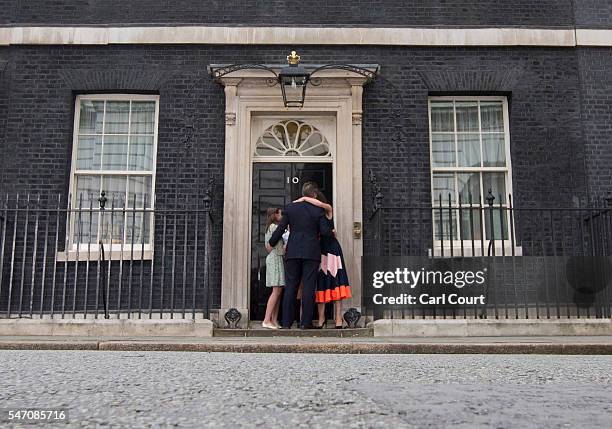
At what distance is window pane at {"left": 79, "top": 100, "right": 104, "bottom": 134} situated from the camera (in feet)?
33.3

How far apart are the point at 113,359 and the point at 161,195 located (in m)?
4.35

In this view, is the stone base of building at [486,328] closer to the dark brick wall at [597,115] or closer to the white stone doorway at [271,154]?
the white stone doorway at [271,154]

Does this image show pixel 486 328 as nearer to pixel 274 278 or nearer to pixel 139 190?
pixel 274 278

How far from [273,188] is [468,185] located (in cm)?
297

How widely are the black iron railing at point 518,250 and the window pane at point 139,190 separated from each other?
3344mm

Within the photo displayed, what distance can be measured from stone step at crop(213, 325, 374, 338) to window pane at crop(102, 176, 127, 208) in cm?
281

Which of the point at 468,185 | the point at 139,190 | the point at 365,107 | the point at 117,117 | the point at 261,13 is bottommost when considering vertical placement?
the point at 139,190

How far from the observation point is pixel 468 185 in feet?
33.2

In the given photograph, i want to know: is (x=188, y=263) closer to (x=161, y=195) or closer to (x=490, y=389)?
(x=161, y=195)

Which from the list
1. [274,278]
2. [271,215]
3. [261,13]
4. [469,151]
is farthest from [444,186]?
[261,13]

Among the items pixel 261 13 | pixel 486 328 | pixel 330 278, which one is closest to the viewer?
pixel 486 328

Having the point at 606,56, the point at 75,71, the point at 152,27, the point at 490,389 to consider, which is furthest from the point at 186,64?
the point at 490,389

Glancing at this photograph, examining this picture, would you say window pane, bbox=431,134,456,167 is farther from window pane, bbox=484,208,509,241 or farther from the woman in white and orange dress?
the woman in white and orange dress

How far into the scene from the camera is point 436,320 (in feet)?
27.1
